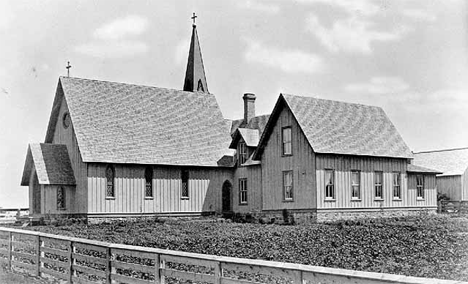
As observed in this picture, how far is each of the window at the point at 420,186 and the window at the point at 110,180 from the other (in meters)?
19.2

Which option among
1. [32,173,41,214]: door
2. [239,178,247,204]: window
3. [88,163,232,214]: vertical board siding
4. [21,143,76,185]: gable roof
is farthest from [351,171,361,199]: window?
[32,173,41,214]: door

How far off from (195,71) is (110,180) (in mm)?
20234

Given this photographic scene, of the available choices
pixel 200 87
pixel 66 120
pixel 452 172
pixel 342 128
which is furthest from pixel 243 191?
pixel 452 172

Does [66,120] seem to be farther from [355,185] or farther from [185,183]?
[355,185]

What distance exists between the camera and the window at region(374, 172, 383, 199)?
3766 centimetres

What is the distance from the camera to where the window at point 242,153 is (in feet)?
134

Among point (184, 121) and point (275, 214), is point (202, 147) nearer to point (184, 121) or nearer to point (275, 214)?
point (184, 121)

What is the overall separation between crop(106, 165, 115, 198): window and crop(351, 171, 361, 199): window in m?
13.8

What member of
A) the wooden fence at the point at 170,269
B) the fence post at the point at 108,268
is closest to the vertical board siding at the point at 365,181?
the wooden fence at the point at 170,269

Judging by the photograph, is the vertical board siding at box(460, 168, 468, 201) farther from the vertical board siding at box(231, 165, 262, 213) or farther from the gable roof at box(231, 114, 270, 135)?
the vertical board siding at box(231, 165, 262, 213)

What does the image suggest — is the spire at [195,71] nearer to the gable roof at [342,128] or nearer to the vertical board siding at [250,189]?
the vertical board siding at [250,189]

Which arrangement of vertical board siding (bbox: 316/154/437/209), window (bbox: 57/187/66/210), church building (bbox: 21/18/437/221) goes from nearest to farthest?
vertical board siding (bbox: 316/154/437/209) < church building (bbox: 21/18/437/221) < window (bbox: 57/187/66/210)

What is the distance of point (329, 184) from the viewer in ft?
115

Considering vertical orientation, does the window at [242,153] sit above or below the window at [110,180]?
above
